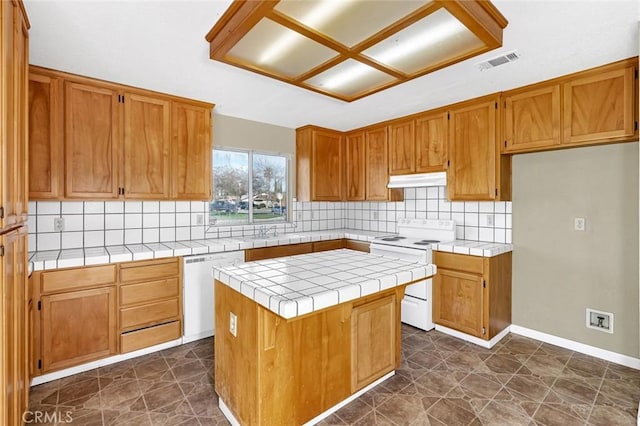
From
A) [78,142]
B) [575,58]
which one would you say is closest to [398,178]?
[575,58]

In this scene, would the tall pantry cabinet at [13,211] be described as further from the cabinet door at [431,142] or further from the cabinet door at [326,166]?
the cabinet door at [431,142]

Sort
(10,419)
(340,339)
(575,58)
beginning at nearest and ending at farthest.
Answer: (10,419) → (340,339) → (575,58)

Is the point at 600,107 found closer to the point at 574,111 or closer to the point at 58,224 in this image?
the point at 574,111

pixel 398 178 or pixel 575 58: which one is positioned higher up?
pixel 575 58

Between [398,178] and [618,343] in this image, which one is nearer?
[618,343]

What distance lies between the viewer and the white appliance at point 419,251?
321 cm

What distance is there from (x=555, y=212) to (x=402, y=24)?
8.00 ft

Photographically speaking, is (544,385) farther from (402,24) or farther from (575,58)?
(402,24)

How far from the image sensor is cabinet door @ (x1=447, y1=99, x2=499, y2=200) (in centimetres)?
300

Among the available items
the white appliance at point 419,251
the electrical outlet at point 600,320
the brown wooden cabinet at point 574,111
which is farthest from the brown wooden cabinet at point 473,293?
the brown wooden cabinet at point 574,111

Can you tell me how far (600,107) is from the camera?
93.7 inches

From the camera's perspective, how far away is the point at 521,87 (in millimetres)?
2758

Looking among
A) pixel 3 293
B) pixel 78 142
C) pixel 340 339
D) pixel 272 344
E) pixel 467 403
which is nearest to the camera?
pixel 3 293

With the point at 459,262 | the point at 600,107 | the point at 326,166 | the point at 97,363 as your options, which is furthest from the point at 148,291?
the point at 600,107
